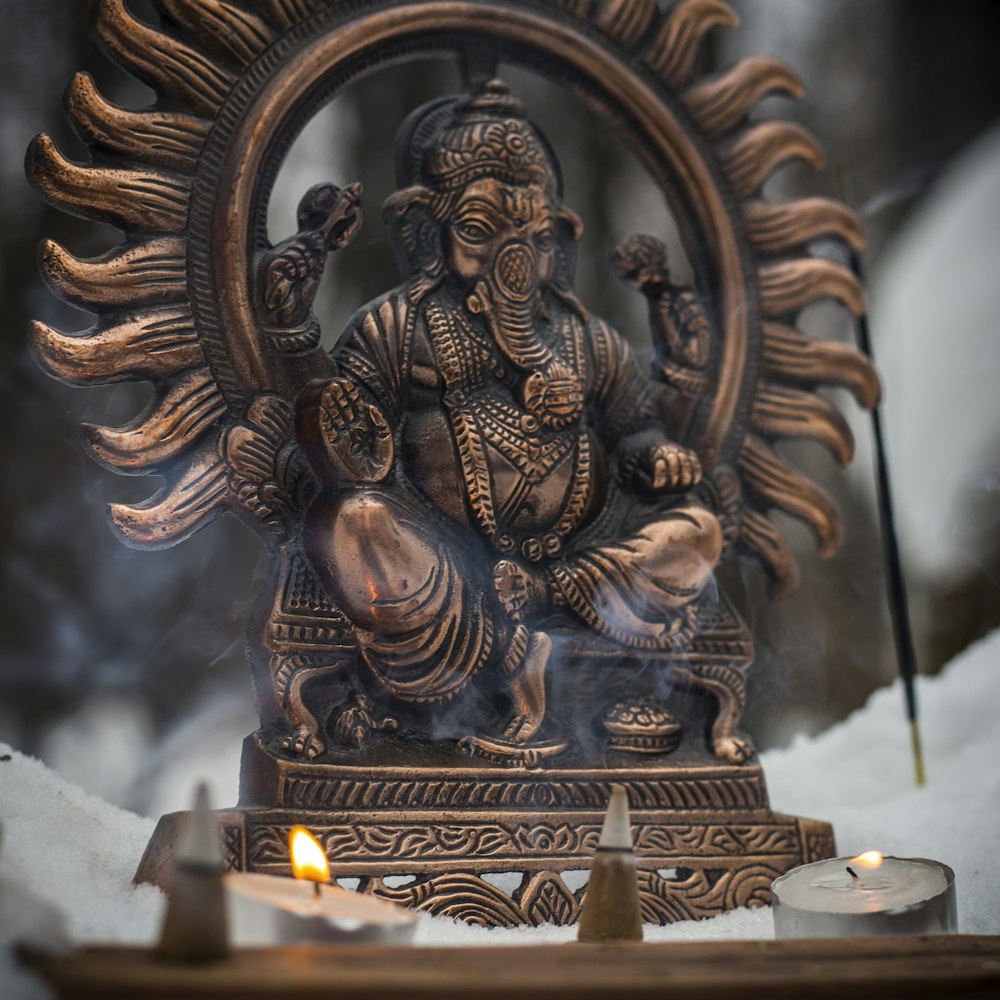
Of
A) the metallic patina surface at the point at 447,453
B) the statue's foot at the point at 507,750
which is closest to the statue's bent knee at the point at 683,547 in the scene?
the metallic patina surface at the point at 447,453

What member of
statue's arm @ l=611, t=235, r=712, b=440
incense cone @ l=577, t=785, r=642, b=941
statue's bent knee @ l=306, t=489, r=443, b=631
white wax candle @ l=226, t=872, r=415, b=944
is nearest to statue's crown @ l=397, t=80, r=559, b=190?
statue's arm @ l=611, t=235, r=712, b=440

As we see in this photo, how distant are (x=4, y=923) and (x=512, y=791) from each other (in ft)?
2.18

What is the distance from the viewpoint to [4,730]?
174cm

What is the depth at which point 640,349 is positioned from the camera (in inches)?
74.8

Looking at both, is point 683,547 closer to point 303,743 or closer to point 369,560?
point 369,560

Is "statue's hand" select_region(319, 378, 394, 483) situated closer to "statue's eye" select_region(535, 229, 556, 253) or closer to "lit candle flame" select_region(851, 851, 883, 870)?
"statue's eye" select_region(535, 229, 556, 253)

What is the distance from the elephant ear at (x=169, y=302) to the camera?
1434mm

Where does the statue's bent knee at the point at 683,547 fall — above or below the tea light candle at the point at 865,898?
above

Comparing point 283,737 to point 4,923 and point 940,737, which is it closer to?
point 4,923

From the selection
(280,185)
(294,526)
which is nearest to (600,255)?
(280,185)

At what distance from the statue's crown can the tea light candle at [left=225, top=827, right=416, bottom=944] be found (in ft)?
2.98

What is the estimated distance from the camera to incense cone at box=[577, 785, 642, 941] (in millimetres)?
1118

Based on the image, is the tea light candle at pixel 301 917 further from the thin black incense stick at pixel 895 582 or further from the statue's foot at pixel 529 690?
the thin black incense stick at pixel 895 582

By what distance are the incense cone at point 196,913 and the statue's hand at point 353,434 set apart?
61 centimetres
